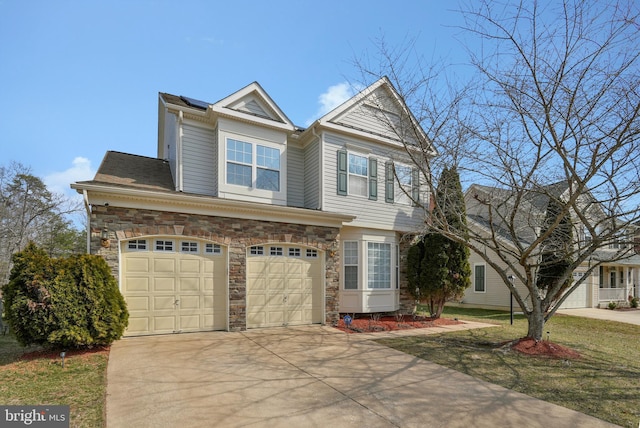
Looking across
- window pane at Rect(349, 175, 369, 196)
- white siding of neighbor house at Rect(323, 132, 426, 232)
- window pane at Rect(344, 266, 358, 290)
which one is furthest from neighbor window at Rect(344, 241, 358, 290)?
window pane at Rect(349, 175, 369, 196)

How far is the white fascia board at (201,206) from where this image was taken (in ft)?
24.7

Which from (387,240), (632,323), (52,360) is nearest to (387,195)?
(387,240)

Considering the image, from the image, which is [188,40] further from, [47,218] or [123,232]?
[47,218]

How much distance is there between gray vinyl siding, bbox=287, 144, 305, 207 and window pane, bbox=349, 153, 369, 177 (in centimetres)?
180

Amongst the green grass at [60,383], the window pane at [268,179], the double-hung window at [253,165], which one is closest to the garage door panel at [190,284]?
the green grass at [60,383]

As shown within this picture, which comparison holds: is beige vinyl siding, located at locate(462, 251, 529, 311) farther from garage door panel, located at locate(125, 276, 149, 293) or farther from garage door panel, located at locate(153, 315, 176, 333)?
garage door panel, located at locate(125, 276, 149, 293)

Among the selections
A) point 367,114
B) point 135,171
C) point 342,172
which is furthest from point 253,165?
point 367,114

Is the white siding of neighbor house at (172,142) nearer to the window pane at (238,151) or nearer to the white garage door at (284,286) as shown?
the window pane at (238,151)

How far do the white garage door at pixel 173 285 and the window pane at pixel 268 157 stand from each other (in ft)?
10.6

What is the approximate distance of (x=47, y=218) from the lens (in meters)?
23.3

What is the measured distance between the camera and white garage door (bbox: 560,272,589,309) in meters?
18.7

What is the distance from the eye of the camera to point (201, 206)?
28.4 ft

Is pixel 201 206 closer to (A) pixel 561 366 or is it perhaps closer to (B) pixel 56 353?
(B) pixel 56 353

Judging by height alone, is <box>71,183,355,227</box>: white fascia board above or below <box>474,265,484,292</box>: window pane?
above
